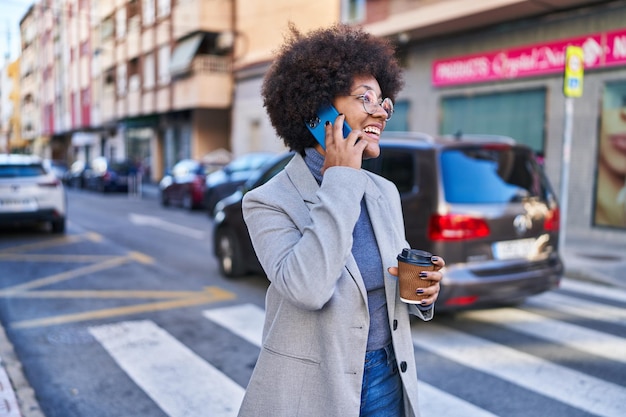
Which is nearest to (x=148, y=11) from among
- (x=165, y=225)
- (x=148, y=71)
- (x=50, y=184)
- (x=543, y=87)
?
(x=148, y=71)

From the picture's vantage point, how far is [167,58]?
2973cm

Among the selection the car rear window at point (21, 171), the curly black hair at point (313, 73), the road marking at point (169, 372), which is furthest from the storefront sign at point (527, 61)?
the curly black hair at point (313, 73)

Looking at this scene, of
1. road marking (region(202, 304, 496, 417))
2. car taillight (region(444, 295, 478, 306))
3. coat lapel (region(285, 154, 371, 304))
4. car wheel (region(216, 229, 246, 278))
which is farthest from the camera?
car wheel (region(216, 229, 246, 278))

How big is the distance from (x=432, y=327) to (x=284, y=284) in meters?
4.29

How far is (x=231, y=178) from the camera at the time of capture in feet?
50.8

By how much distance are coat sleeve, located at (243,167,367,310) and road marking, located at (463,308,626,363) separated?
4047mm

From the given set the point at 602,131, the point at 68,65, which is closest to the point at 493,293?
the point at 602,131

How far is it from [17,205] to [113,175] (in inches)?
576

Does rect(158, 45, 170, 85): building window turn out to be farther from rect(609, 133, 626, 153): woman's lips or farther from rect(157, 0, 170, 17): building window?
rect(609, 133, 626, 153): woman's lips

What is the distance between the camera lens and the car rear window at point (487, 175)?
531cm

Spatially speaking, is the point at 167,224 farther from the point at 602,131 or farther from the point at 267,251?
the point at 267,251

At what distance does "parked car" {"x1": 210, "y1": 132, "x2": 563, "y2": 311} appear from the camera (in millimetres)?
5207

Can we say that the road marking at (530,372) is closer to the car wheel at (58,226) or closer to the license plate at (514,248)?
the license plate at (514,248)

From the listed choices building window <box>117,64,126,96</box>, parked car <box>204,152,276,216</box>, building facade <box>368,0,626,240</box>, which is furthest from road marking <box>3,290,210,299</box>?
building window <box>117,64,126,96</box>
